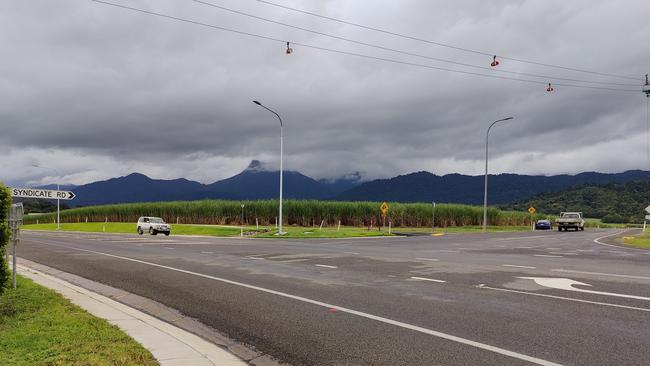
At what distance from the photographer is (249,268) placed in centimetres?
1396

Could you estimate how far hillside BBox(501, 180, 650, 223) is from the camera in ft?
359

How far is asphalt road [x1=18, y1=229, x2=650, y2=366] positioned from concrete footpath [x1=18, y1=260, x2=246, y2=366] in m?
0.60

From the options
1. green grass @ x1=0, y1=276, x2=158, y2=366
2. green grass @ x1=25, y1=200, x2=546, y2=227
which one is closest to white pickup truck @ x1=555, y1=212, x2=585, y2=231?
green grass @ x1=25, y1=200, x2=546, y2=227

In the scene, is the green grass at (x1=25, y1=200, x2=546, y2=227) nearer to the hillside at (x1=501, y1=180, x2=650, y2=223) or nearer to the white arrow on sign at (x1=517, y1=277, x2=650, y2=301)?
the white arrow on sign at (x1=517, y1=277, x2=650, y2=301)

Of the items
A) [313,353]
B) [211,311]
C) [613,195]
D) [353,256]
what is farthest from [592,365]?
[613,195]

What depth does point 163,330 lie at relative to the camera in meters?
6.66

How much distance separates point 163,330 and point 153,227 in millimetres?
36240

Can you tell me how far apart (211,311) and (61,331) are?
2415 millimetres

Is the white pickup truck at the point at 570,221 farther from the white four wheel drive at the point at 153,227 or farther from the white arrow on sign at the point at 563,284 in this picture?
the white arrow on sign at the point at 563,284

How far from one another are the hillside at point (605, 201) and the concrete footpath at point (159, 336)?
374 ft

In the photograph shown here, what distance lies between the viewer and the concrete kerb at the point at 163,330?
213 inches

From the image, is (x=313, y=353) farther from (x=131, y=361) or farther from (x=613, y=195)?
(x=613, y=195)

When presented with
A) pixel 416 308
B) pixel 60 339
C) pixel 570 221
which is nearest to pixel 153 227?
pixel 416 308

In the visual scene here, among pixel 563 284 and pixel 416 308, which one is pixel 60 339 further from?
pixel 563 284
